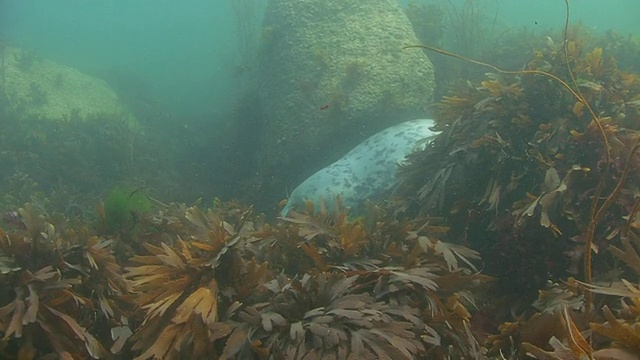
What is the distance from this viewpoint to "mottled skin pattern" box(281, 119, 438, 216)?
20.7 ft

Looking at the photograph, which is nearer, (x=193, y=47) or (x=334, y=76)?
(x=334, y=76)

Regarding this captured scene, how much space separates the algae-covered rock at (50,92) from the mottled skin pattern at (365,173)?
8141mm

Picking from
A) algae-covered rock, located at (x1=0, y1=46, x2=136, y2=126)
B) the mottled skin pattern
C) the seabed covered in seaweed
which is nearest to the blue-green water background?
algae-covered rock, located at (x1=0, y1=46, x2=136, y2=126)

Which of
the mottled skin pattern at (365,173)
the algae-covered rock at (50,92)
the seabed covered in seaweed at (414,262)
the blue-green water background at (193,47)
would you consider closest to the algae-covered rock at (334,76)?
the mottled skin pattern at (365,173)

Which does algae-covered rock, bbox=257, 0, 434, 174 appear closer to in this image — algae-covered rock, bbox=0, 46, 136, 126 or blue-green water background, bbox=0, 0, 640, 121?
blue-green water background, bbox=0, 0, 640, 121

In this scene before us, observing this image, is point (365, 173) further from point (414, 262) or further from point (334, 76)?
point (414, 262)

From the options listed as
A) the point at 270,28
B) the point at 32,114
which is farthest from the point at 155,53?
the point at 270,28

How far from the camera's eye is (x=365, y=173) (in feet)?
21.5

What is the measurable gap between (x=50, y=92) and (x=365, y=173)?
12.3 m

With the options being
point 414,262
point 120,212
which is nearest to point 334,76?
point 120,212

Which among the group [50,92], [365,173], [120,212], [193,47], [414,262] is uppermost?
[414,262]

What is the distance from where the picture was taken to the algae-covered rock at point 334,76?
7.98 meters

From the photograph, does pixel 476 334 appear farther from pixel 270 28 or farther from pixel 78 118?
pixel 78 118

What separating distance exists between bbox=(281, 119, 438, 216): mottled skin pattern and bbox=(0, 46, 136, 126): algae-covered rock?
814 cm
